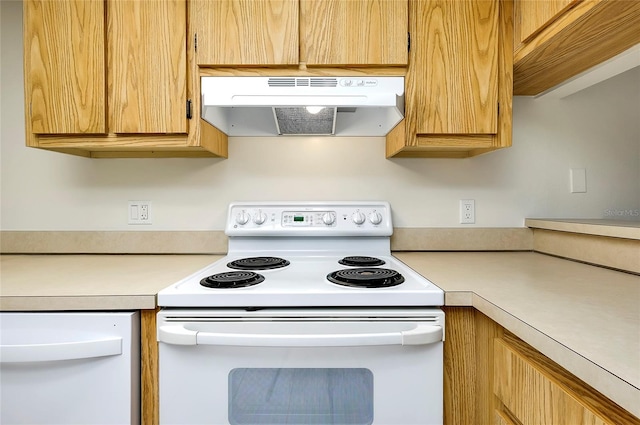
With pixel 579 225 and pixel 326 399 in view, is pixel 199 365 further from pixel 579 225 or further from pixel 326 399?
pixel 579 225

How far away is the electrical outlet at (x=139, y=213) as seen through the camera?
61.7 inches

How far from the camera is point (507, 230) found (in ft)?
5.13

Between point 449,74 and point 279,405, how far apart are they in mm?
1228

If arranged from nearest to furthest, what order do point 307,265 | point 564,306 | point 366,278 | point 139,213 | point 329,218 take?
point 564,306
point 366,278
point 307,265
point 329,218
point 139,213

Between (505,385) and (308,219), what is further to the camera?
(308,219)

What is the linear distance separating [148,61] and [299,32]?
0.56 m

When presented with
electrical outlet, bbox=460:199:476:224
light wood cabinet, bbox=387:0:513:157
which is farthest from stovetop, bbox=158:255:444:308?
electrical outlet, bbox=460:199:476:224

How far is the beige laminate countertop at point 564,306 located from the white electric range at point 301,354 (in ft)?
0.57

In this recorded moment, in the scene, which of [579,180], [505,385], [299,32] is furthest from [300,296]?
[579,180]

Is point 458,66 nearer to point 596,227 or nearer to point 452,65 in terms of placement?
point 452,65

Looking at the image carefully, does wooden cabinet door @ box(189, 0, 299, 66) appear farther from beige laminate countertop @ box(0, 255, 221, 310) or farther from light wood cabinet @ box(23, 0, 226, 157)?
beige laminate countertop @ box(0, 255, 221, 310)

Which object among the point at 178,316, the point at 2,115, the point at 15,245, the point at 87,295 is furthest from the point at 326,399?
the point at 2,115

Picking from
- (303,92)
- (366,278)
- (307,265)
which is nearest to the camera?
(366,278)

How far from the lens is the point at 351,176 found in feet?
5.17
